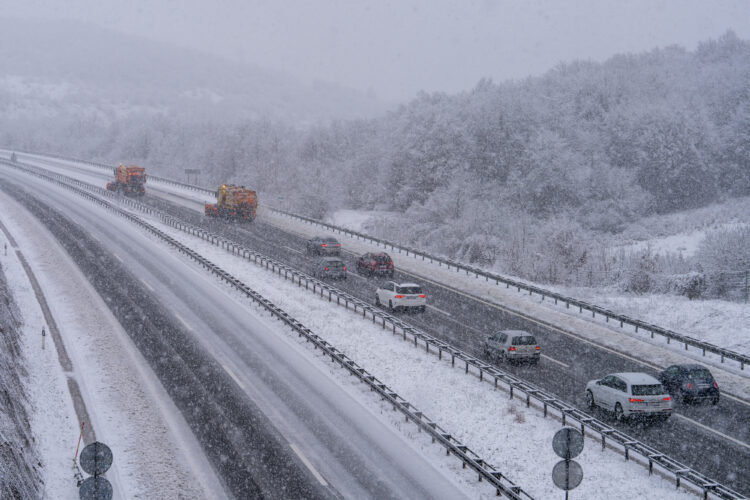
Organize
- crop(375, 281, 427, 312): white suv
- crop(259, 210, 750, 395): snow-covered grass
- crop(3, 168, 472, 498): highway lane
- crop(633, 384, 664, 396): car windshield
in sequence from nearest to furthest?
crop(3, 168, 472, 498): highway lane
crop(633, 384, 664, 396): car windshield
crop(259, 210, 750, 395): snow-covered grass
crop(375, 281, 427, 312): white suv

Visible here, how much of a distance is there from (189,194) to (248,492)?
210 ft

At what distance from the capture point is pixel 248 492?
14664 mm

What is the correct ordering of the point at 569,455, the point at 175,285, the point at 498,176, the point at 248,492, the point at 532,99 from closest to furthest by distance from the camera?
the point at 569,455, the point at 248,492, the point at 175,285, the point at 498,176, the point at 532,99

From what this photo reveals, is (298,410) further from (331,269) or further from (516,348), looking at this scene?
(331,269)

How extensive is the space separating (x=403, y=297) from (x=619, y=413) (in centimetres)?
1347

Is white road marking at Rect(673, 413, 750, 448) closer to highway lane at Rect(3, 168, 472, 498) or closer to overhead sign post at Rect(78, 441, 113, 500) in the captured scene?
highway lane at Rect(3, 168, 472, 498)

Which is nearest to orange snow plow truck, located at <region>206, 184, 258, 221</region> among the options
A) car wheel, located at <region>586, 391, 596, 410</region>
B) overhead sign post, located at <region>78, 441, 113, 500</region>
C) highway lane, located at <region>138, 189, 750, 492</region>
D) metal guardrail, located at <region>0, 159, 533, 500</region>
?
metal guardrail, located at <region>0, 159, 533, 500</region>

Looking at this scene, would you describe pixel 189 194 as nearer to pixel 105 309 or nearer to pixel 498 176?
pixel 498 176

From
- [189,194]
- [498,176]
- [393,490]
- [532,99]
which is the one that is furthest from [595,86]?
[393,490]

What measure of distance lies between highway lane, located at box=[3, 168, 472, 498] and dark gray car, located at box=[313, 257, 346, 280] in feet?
20.1

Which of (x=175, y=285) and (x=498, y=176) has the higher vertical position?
(x=498, y=176)

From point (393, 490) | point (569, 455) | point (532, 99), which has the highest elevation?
point (532, 99)

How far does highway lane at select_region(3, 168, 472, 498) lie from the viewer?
15.4m

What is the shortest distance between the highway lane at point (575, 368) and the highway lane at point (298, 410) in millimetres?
6630
